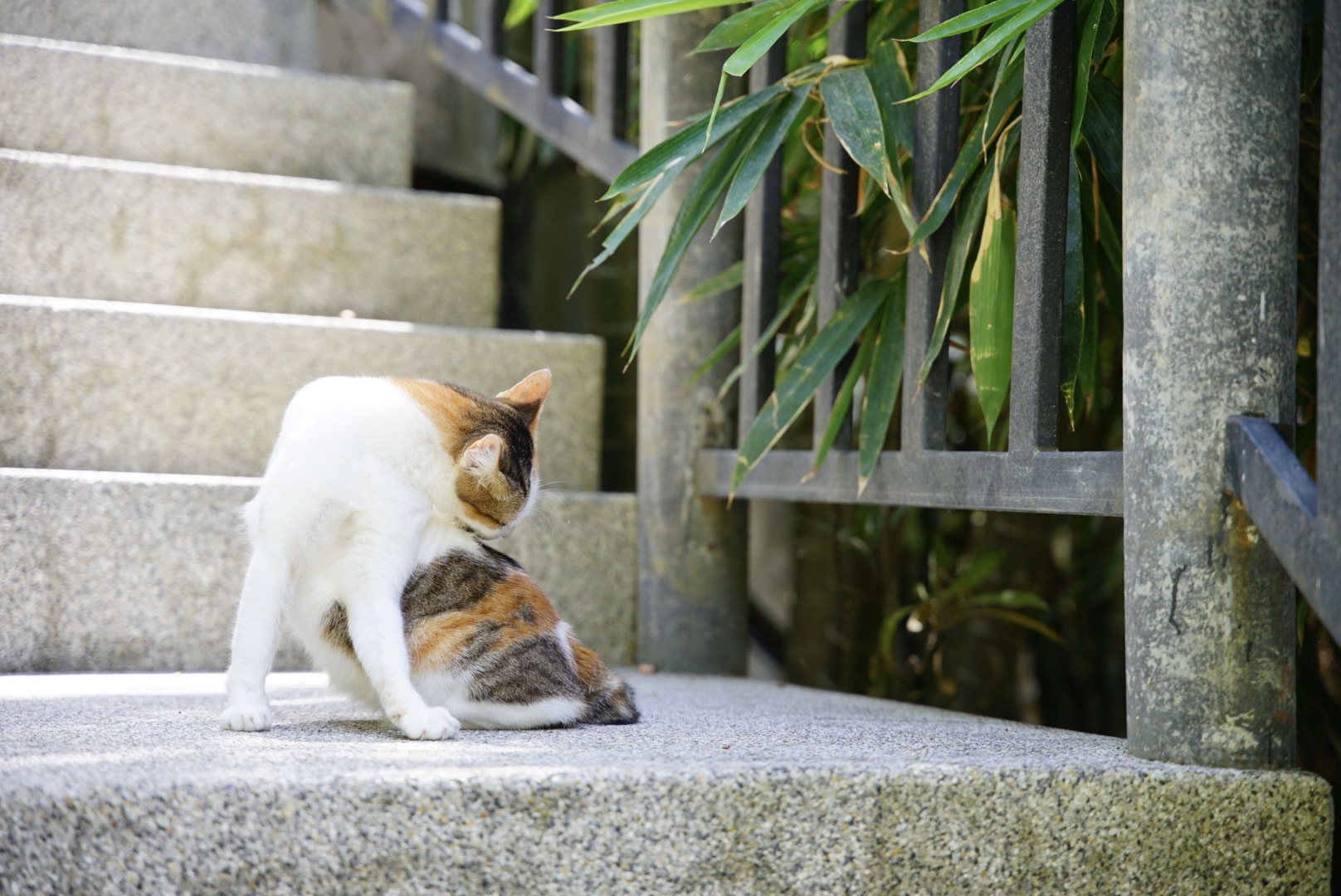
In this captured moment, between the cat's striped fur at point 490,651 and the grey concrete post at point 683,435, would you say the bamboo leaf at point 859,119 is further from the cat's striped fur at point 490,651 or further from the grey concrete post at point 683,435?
the cat's striped fur at point 490,651

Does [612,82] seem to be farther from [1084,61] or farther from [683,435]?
[1084,61]

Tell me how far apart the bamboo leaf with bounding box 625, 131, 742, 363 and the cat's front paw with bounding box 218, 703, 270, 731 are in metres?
0.63

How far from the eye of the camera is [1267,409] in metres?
1.16

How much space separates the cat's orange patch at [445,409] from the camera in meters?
1.42

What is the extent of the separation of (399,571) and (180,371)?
0.87 metres

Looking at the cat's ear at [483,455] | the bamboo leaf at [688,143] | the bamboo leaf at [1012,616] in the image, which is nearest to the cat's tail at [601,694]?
the cat's ear at [483,455]

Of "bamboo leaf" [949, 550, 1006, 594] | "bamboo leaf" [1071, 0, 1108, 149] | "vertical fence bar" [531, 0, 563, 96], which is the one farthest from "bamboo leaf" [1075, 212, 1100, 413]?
"vertical fence bar" [531, 0, 563, 96]

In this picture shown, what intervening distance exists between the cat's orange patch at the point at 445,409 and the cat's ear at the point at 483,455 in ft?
0.12

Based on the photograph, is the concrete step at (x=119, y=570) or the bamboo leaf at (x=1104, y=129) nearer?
the bamboo leaf at (x=1104, y=129)

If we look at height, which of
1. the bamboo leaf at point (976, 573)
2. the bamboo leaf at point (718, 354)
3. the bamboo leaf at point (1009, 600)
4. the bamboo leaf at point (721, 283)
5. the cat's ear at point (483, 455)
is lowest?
the bamboo leaf at point (1009, 600)

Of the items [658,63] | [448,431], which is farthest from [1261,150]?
[658,63]

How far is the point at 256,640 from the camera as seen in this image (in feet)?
4.26

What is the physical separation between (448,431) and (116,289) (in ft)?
3.58

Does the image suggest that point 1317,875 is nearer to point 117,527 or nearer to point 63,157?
point 117,527
